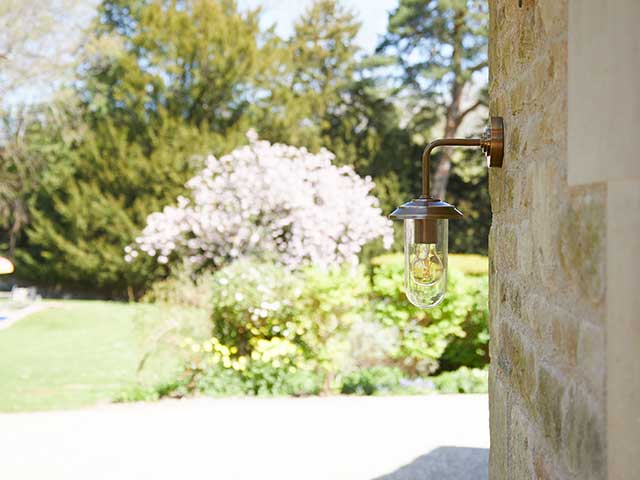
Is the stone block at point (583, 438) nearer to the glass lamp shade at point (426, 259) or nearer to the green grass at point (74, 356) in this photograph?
the glass lamp shade at point (426, 259)

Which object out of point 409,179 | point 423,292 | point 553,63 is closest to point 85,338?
point 409,179

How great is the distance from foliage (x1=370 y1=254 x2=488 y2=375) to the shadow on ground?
10.6 feet

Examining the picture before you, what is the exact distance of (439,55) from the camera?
1625 cm

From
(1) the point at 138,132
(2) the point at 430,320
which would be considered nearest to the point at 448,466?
(2) the point at 430,320

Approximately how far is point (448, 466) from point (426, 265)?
91.2 inches

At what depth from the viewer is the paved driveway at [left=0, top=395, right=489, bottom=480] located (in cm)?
432

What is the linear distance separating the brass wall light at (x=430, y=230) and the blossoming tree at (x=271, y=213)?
26.7ft

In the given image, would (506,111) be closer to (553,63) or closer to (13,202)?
(553,63)

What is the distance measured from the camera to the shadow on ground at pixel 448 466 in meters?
4.21

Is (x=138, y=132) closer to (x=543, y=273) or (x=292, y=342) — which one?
(x=292, y=342)

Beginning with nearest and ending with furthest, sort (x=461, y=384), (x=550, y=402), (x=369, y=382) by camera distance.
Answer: (x=550, y=402), (x=369, y=382), (x=461, y=384)

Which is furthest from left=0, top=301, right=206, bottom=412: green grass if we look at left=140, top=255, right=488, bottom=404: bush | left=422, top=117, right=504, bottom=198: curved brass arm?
left=422, top=117, right=504, bottom=198: curved brass arm

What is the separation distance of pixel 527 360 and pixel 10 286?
16916 mm

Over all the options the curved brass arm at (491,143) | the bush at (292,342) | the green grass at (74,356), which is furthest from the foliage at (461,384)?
the curved brass arm at (491,143)
